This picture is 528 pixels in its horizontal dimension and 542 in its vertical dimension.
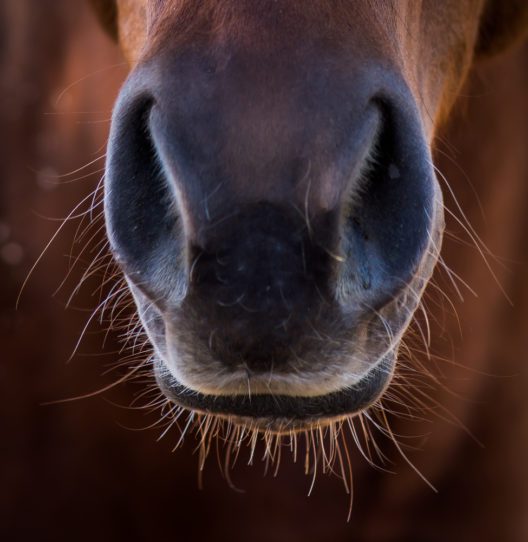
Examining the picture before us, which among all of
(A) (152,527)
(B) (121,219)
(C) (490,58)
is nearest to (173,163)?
(B) (121,219)

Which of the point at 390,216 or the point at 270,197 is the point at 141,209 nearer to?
the point at 270,197

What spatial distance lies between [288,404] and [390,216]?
0.31 meters

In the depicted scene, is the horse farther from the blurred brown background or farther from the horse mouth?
the blurred brown background

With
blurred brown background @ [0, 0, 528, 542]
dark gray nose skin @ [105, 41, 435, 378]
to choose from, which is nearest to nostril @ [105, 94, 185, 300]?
dark gray nose skin @ [105, 41, 435, 378]

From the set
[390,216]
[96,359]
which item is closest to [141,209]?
[390,216]

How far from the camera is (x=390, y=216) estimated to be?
3.74 ft

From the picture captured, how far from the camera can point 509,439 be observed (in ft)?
8.70

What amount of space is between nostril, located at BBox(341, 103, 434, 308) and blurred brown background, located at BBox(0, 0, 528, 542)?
48.8 inches

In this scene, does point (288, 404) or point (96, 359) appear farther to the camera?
point (96, 359)

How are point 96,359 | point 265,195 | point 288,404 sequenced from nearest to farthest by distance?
point 265,195
point 288,404
point 96,359

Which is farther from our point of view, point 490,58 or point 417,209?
point 490,58

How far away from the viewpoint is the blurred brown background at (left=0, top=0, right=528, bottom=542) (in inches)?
94.7

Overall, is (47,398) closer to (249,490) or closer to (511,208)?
(249,490)

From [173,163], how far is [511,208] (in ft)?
5.72
